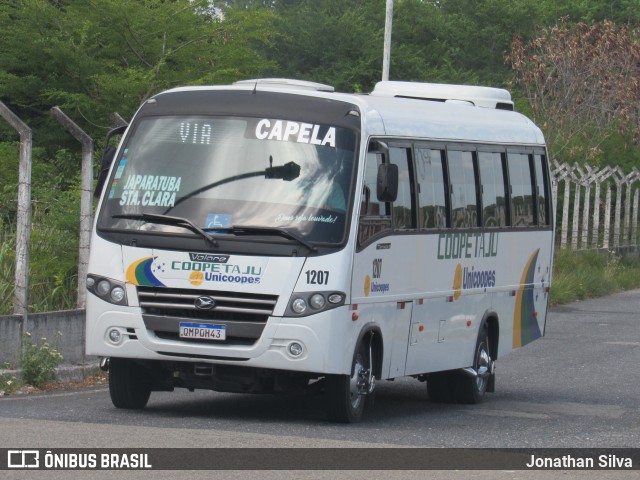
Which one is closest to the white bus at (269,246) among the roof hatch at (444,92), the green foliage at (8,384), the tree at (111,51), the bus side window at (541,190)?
the green foliage at (8,384)

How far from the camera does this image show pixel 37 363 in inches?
574

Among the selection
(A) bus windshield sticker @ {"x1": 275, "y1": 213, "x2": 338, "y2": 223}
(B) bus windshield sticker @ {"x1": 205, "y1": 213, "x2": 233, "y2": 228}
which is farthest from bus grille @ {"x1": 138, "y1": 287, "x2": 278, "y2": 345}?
(A) bus windshield sticker @ {"x1": 275, "y1": 213, "x2": 338, "y2": 223}

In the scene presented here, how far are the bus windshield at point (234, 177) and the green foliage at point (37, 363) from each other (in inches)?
97.5

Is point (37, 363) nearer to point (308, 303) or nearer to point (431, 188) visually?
point (308, 303)

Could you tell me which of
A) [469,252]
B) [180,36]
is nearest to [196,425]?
Result: [469,252]

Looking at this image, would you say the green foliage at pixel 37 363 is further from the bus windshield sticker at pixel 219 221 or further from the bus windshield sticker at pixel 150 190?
the bus windshield sticker at pixel 219 221

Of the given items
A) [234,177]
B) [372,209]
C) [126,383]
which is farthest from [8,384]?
[372,209]

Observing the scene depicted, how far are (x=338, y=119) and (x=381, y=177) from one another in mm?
604

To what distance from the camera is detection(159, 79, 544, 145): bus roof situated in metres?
13.1

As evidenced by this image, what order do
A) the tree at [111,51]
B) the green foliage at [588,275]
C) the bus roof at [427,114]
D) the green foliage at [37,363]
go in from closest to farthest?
the bus roof at [427,114], the green foliage at [37,363], the tree at [111,51], the green foliage at [588,275]

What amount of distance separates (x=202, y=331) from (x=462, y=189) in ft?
12.6

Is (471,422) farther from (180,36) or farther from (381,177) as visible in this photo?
(180,36)

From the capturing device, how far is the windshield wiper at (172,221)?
479 inches

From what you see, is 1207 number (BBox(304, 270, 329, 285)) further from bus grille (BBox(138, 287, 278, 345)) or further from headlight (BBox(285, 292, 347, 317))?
bus grille (BBox(138, 287, 278, 345))
